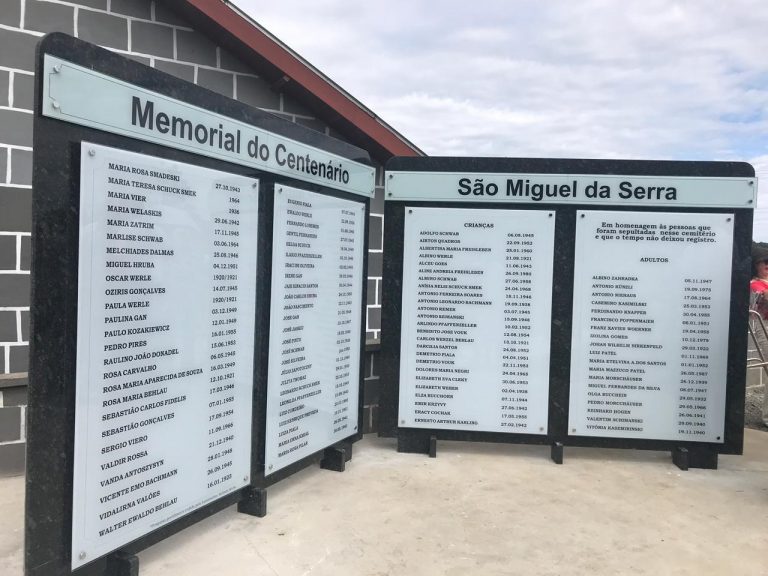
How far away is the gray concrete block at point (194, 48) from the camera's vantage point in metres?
4.58

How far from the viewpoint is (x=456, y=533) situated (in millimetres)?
3381

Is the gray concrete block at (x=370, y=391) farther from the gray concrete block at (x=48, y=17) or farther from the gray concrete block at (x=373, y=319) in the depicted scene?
the gray concrete block at (x=48, y=17)

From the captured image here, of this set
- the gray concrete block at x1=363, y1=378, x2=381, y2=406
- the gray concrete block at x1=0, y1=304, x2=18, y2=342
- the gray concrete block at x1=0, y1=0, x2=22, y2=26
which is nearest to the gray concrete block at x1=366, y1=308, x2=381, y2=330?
the gray concrete block at x1=363, y1=378, x2=381, y2=406

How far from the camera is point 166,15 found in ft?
14.8

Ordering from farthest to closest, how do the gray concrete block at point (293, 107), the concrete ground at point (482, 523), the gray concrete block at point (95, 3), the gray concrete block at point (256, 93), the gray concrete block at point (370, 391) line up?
the gray concrete block at point (370, 391), the gray concrete block at point (293, 107), the gray concrete block at point (256, 93), the gray concrete block at point (95, 3), the concrete ground at point (482, 523)

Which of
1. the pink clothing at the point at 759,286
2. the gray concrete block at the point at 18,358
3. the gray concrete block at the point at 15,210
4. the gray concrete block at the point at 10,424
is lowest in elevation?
the gray concrete block at the point at 10,424

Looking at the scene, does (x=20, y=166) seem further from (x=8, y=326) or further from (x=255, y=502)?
(x=255, y=502)

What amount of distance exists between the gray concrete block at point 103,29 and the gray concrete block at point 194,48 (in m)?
0.37

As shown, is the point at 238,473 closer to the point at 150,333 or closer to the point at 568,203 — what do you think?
A: the point at 150,333

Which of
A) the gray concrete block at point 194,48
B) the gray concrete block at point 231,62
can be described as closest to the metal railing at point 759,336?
the gray concrete block at point 231,62

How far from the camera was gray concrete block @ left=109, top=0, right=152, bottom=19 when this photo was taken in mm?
4323

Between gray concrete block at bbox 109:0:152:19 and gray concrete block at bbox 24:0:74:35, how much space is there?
0.27 m

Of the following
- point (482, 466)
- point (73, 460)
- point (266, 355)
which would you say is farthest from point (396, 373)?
→ point (73, 460)

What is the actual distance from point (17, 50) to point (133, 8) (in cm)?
81
